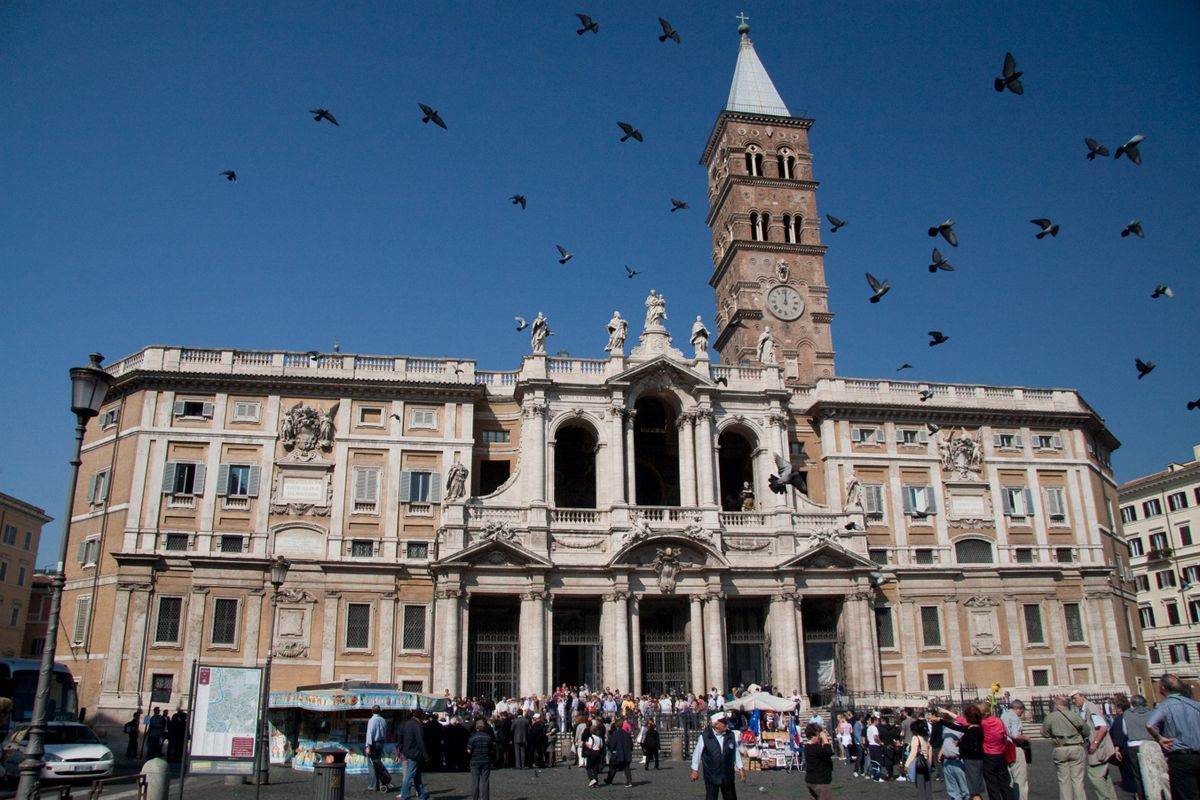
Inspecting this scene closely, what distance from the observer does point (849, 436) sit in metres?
46.2

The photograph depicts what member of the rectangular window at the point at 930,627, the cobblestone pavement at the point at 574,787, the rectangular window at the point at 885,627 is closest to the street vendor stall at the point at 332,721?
the cobblestone pavement at the point at 574,787

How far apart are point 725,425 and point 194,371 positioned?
74.8ft

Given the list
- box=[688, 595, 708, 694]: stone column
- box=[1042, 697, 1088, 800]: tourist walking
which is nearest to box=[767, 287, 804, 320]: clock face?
box=[688, 595, 708, 694]: stone column

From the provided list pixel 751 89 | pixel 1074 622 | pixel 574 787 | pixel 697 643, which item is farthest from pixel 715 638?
pixel 751 89

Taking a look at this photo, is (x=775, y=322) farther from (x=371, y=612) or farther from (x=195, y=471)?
(x=195, y=471)

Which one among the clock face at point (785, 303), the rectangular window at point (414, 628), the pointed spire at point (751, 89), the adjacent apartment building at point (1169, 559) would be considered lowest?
the rectangular window at point (414, 628)

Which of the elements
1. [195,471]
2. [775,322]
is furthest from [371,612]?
[775,322]

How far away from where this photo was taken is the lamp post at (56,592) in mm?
12375

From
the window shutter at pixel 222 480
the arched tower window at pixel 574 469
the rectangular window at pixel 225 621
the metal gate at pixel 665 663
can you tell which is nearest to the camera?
the rectangular window at pixel 225 621

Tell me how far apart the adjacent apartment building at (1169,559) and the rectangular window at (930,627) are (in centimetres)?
3072

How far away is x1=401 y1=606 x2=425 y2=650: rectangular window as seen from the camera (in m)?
39.6

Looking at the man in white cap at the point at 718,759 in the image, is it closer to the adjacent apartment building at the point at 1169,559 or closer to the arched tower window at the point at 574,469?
the arched tower window at the point at 574,469

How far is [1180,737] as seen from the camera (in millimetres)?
11484

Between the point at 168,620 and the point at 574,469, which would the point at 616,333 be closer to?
the point at 574,469
